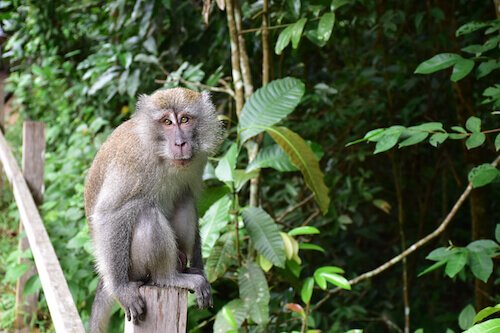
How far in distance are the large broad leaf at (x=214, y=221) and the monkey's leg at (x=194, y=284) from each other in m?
0.69

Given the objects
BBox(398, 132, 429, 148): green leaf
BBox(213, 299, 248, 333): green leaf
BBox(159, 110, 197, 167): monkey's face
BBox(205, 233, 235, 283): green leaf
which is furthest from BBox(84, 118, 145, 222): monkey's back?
BBox(398, 132, 429, 148): green leaf

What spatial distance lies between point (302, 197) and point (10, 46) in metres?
4.42

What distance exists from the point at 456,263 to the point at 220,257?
1.48 m

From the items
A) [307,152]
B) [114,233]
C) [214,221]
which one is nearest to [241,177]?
[214,221]

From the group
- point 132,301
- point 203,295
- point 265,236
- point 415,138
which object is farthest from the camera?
point 265,236

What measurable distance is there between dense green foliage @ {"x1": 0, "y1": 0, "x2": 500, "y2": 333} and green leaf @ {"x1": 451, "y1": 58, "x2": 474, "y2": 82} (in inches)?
0.5

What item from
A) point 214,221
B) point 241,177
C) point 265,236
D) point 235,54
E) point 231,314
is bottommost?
point 231,314

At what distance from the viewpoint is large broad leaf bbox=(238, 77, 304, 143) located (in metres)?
4.02

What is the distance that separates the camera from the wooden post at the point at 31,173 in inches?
200

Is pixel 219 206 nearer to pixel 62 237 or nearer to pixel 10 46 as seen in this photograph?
pixel 62 237

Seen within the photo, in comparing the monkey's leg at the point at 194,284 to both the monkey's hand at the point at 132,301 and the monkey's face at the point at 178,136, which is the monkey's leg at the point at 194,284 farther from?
the monkey's face at the point at 178,136

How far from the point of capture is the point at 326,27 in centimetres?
407

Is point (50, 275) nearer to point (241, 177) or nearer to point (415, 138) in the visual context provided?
point (241, 177)

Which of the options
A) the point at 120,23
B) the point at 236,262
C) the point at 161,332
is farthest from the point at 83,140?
the point at 161,332
